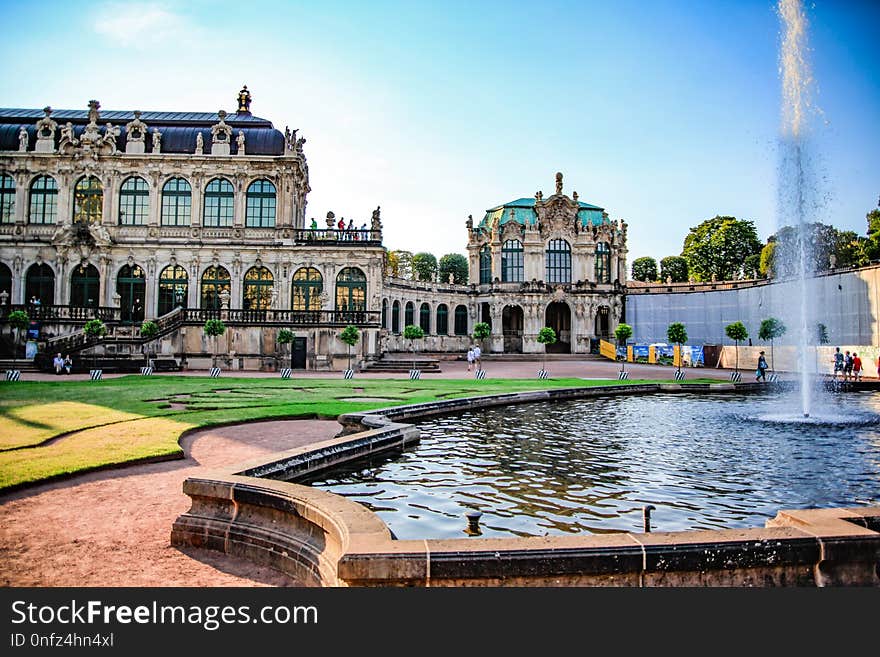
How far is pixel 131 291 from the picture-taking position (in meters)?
45.6

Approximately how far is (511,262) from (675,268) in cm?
3177

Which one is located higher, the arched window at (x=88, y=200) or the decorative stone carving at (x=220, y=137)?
the decorative stone carving at (x=220, y=137)

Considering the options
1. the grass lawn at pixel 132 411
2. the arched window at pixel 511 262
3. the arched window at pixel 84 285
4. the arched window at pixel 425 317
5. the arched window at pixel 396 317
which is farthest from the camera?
the arched window at pixel 511 262

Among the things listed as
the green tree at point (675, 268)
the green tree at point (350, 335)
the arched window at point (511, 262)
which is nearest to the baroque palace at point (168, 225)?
the green tree at point (350, 335)

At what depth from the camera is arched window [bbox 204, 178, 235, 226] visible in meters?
47.1

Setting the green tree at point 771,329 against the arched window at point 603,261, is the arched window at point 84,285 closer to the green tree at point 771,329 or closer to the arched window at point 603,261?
the green tree at point 771,329

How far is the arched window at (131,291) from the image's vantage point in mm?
45469

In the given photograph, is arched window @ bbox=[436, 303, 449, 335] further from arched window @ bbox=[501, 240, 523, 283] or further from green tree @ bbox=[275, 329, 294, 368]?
green tree @ bbox=[275, 329, 294, 368]

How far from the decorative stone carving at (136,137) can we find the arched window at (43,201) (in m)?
6.29

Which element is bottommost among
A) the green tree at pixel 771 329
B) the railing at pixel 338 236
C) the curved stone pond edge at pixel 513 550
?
the curved stone pond edge at pixel 513 550

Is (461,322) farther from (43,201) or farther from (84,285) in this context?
(43,201)

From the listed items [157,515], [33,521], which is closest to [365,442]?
[157,515]

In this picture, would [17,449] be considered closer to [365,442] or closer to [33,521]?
[33,521]

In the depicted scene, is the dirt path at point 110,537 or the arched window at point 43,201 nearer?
the dirt path at point 110,537
